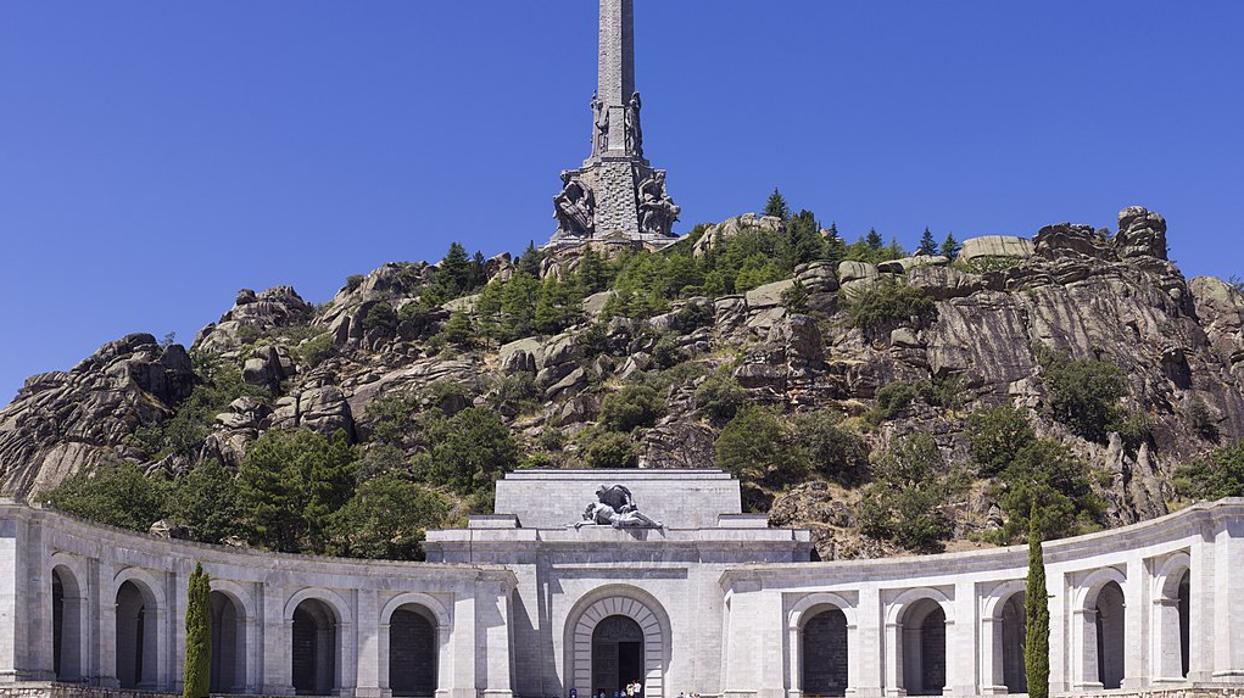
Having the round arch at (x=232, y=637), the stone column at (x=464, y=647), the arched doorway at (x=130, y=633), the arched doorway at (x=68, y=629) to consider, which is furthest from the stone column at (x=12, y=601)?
the stone column at (x=464, y=647)

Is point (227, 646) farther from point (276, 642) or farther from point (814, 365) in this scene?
point (814, 365)

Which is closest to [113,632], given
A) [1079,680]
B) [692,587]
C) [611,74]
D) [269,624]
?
[269,624]

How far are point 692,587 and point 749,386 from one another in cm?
3789

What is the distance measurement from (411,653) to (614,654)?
8456 mm

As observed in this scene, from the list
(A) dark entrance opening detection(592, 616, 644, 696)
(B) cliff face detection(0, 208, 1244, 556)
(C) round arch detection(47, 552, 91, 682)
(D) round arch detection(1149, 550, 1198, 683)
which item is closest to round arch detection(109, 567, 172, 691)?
(C) round arch detection(47, 552, 91, 682)

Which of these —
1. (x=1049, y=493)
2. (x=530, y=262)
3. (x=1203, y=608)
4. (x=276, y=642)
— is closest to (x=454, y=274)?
(x=530, y=262)

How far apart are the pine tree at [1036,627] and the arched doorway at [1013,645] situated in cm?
1304

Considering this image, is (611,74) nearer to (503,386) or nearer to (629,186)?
(629,186)

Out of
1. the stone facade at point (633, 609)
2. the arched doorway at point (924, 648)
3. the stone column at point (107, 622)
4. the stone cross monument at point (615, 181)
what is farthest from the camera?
the stone cross monument at point (615, 181)

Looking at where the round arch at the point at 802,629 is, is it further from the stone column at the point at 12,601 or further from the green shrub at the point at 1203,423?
the green shrub at the point at 1203,423

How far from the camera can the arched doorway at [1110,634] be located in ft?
217

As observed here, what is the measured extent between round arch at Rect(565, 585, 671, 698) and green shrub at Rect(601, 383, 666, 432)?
34481mm

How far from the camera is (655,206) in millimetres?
150750

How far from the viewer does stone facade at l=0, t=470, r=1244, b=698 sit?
58312 mm
